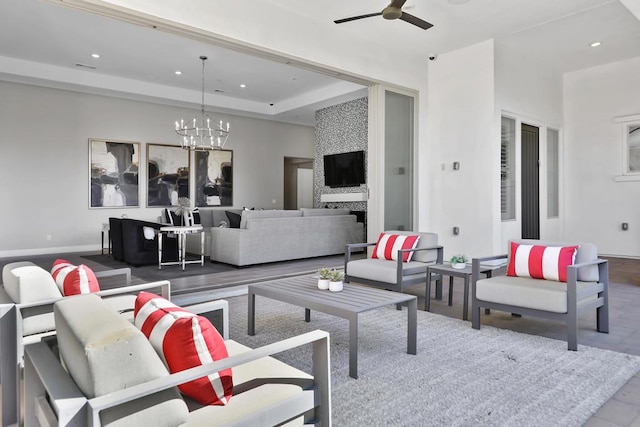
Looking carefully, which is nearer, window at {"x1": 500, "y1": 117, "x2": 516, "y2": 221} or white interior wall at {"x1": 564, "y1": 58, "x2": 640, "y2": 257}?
window at {"x1": 500, "y1": 117, "x2": 516, "y2": 221}

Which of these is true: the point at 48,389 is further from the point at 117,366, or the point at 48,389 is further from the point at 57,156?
the point at 57,156

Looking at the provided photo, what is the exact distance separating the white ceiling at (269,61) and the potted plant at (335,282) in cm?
310

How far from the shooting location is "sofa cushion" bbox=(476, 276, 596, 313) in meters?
2.87

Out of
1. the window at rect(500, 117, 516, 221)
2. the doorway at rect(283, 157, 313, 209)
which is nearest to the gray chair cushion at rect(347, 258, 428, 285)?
the window at rect(500, 117, 516, 221)

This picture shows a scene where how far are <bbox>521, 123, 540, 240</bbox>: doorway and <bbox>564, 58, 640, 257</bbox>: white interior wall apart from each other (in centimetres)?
111

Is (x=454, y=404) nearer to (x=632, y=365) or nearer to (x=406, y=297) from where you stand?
(x=406, y=297)

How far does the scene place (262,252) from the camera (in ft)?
20.3

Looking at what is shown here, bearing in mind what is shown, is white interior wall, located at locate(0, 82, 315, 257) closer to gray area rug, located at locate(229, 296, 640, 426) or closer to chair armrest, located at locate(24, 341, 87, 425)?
gray area rug, located at locate(229, 296, 640, 426)

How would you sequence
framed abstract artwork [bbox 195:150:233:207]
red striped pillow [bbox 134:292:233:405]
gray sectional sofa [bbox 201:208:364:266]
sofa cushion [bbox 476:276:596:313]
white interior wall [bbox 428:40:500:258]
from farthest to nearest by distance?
1. framed abstract artwork [bbox 195:150:233:207]
2. white interior wall [bbox 428:40:500:258]
3. gray sectional sofa [bbox 201:208:364:266]
4. sofa cushion [bbox 476:276:596:313]
5. red striped pillow [bbox 134:292:233:405]

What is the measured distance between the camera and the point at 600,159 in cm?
768

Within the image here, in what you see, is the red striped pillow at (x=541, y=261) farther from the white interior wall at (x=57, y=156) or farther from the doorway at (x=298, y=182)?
the doorway at (x=298, y=182)

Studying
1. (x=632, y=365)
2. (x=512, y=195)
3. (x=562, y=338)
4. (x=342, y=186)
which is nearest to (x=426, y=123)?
(x=512, y=195)

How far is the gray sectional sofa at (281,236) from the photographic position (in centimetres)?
604

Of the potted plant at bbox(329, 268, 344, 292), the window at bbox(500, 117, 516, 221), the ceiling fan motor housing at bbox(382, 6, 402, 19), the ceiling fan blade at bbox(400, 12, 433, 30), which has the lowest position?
the potted plant at bbox(329, 268, 344, 292)
